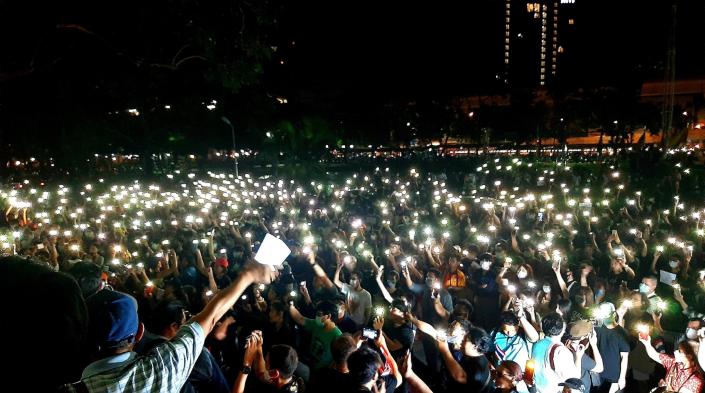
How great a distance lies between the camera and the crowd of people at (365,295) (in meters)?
1.89

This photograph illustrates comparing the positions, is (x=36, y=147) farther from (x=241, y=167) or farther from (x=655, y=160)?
(x=655, y=160)

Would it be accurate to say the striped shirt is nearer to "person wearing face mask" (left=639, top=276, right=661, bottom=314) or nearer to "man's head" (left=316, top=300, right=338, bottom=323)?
"man's head" (left=316, top=300, right=338, bottom=323)

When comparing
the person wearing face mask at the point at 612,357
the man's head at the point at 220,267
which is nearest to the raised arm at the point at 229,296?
the person wearing face mask at the point at 612,357

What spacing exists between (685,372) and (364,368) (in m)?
2.94

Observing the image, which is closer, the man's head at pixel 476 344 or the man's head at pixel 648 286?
the man's head at pixel 476 344

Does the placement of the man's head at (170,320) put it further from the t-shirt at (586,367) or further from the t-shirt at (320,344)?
the t-shirt at (586,367)

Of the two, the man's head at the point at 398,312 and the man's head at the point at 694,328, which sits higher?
the man's head at the point at 398,312

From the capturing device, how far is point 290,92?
40125mm

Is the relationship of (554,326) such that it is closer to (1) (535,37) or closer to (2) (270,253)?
→ (2) (270,253)

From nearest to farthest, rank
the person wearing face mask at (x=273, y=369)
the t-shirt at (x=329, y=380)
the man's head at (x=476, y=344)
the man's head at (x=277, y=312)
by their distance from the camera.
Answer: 1. the t-shirt at (x=329, y=380)
2. the person wearing face mask at (x=273, y=369)
3. the man's head at (x=476, y=344)
4. the man's head at (x=277, y=312)

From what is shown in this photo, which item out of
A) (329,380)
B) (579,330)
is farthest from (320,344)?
(579,330)

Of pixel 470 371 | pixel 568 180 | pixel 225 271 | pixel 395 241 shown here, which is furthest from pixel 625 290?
pixel 568 180

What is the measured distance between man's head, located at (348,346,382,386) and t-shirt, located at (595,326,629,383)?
109 inches

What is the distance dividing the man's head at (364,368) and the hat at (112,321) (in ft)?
4.16
